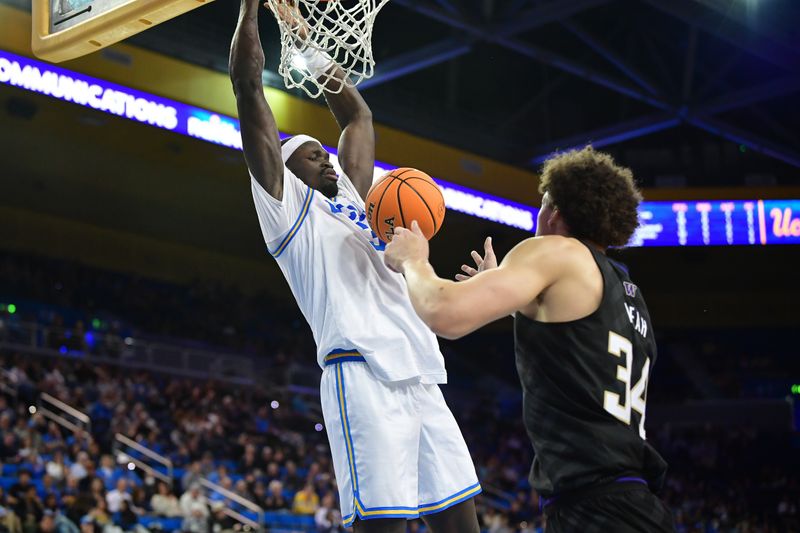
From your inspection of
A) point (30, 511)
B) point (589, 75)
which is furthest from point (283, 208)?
point (589, 75)

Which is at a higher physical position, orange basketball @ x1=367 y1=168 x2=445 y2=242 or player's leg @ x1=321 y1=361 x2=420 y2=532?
orange basketball @ x1=367 y1=168 x2=445 y2=242

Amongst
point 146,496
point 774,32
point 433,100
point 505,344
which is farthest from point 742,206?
point 146,496

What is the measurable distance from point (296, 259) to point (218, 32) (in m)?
10.9

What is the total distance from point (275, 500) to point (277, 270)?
10.4m

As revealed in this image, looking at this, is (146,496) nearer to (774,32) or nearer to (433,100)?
(433,100)

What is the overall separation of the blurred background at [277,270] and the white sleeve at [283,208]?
6.84 metres

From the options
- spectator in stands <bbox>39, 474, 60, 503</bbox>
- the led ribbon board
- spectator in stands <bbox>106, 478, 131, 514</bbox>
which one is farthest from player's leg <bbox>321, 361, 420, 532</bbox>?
the led ribbon board

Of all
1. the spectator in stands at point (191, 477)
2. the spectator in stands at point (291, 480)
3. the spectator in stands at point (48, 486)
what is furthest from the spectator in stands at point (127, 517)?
the spectator in stands at point (291, 480)

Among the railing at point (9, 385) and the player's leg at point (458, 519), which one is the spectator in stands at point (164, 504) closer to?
the railing at point (9, 385)

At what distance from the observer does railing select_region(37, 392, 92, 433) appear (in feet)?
41.2

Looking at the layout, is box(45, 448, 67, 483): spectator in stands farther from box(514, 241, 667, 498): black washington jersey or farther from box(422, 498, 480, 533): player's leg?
box(514, 241, 667, 498): black washington jersey

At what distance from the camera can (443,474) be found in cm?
383

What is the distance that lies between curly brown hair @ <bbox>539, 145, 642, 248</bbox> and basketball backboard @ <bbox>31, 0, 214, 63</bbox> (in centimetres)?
224

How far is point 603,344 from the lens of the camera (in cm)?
269
